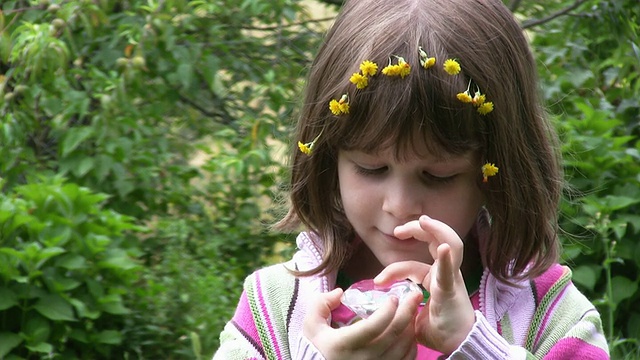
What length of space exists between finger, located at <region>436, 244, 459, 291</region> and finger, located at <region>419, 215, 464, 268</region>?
0.02m

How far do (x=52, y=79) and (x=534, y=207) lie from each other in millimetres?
2490

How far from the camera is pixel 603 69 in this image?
185 inches

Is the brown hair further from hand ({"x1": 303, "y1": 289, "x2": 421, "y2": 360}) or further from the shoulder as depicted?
hand ({"x1": 303, "y1": 289, "x2": 421, "y2": 360})

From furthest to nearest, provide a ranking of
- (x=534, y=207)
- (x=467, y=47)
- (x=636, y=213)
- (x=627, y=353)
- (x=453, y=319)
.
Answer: (x=636, y=213)
(x=627, y=353)
(x=534, y=207)
(x=467, y=47)
(x=453, y=319)

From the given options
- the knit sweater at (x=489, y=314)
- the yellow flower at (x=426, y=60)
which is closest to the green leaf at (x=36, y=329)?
the knit sweater at (x=489, y=314)

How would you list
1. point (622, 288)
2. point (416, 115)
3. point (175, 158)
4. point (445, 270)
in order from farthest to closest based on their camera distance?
point (175, 158) → point (622, 288) → point (416, 115) → point (445, 270)

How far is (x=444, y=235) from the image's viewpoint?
72.2 inches

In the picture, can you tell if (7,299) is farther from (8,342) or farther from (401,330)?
(401,330)

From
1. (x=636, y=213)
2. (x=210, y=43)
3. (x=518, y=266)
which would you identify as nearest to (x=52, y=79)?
(x=210, y=43)

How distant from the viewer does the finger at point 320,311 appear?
197cm

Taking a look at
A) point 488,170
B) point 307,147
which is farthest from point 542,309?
point 307,147

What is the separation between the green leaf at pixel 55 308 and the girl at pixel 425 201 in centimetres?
147

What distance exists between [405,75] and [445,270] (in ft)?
1.22

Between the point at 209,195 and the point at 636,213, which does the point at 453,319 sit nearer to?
the point at 636,213
